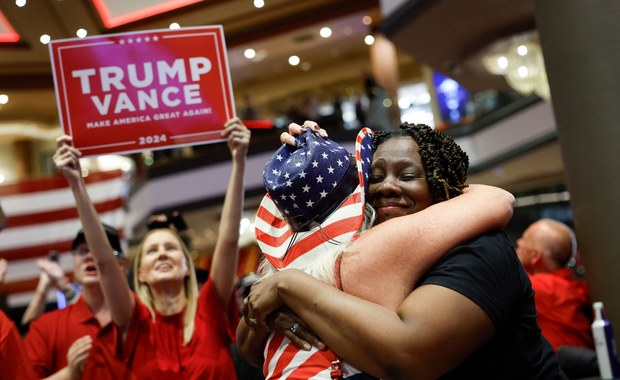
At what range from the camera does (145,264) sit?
3.14 m

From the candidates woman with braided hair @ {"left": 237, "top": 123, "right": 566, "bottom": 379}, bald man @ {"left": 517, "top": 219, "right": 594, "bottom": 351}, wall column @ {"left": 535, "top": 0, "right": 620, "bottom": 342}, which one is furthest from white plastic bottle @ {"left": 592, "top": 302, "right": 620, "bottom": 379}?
woman with braided hair @ {"left": 237, "top": 123, "right": 566, "bottom": 379}

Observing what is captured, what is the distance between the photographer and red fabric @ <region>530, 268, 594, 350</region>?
383cm

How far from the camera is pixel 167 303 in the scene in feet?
10.2

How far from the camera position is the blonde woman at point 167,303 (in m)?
2.83

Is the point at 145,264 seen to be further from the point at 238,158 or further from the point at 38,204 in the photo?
the point at 38,204

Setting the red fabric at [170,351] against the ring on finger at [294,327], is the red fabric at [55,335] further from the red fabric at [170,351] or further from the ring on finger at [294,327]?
the ring on finger at [294,327]

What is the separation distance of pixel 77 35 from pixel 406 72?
697 inches

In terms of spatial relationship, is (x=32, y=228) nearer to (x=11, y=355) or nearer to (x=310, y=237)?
(x=11, y=355)

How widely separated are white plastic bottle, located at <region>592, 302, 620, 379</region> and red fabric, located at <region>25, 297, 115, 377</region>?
2096mm

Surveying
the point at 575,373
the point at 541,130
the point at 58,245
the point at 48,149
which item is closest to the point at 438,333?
the point at 575,373

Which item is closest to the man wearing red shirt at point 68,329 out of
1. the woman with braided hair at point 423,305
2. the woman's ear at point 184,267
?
the woman's ear at point 184,267

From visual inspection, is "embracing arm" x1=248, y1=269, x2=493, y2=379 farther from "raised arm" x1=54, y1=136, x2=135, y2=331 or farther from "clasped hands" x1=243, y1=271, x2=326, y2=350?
"raised arm" x1=54, y1=136, x2=135, y2=331

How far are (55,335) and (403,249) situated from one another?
224 centimetres

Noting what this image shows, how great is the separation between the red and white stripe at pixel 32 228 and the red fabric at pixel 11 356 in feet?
22.1
